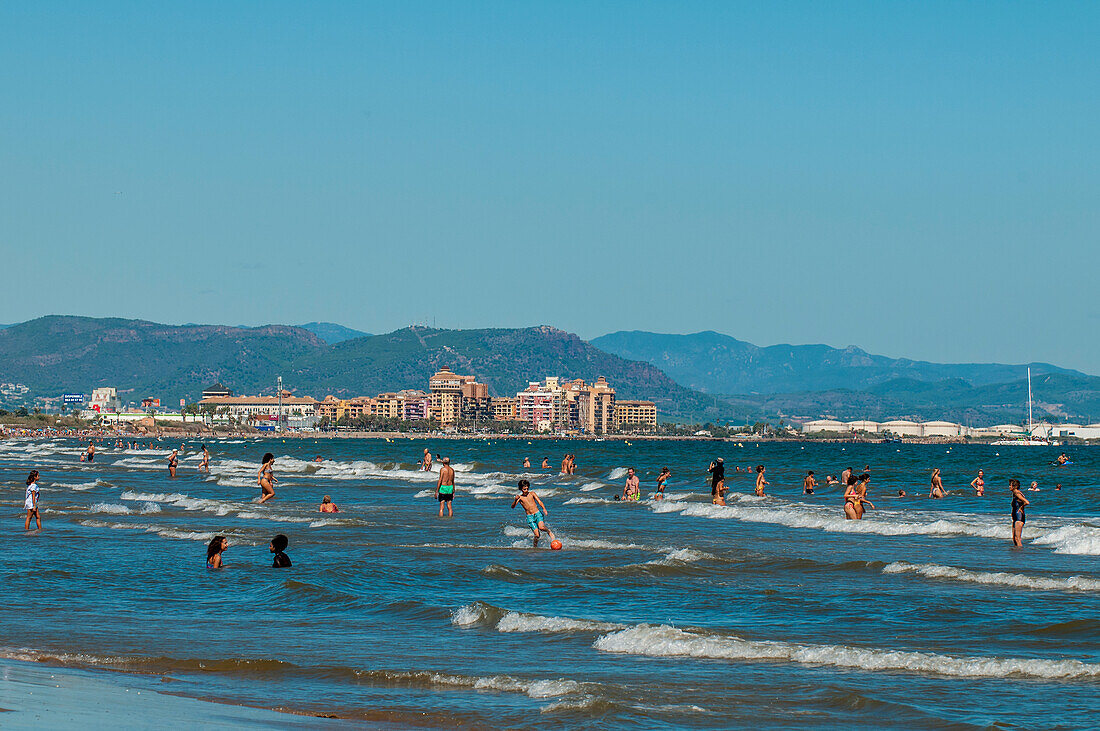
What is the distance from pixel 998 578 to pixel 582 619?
7.58 m

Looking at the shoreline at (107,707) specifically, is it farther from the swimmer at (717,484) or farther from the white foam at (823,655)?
the swimmer at (717,484)

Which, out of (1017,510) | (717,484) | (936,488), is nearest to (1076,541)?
(1017,510)

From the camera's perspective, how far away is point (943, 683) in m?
11.9

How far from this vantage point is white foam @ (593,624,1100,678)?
40.1ft

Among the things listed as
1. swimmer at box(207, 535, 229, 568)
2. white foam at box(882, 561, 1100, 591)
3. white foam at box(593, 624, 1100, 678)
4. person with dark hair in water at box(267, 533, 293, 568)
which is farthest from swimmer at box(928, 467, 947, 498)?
white foam at box(593, 624, 1100, 678)

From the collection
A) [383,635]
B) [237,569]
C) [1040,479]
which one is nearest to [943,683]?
[383,635]

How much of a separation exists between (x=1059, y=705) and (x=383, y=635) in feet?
25.5

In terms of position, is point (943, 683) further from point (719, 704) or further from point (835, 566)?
point (835, 566)

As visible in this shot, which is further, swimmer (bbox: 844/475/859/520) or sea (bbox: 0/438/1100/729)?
swimmer (bbox: 844/475/859/520)

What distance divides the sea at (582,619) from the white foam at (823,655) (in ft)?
0.13

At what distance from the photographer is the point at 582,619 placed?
50.9ft

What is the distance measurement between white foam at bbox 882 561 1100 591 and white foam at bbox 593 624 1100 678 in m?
6.14

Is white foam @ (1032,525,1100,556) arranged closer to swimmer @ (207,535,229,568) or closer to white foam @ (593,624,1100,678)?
white foam @ (593,624,1100,678)

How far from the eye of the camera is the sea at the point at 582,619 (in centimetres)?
1123
